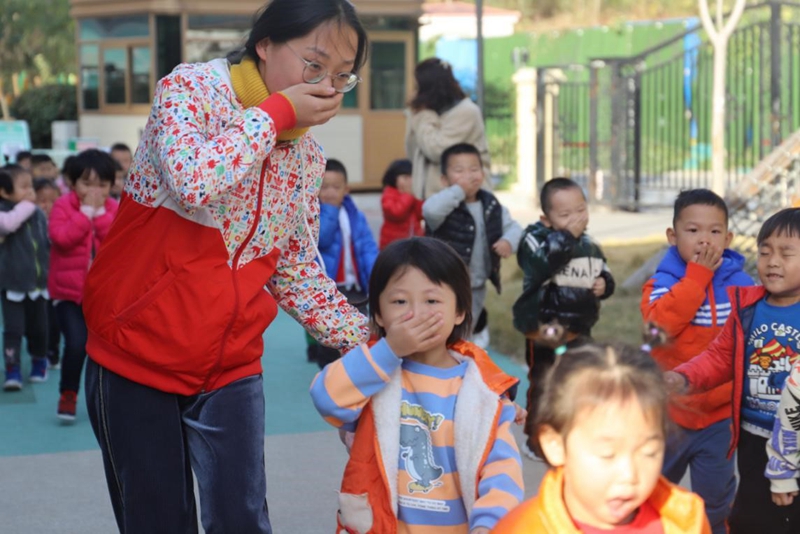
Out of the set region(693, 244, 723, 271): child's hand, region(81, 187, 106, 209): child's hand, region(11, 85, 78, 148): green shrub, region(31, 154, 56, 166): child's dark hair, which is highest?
region(11, 85, 78, 148): green shrub

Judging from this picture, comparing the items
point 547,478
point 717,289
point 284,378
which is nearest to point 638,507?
point 547,478

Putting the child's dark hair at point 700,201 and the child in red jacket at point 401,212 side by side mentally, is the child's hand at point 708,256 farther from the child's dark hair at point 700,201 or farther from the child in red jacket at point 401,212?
the child in red jacket at point 401,212

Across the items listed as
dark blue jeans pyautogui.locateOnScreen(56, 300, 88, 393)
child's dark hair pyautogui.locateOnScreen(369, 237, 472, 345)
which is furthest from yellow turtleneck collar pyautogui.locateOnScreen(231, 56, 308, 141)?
dark blue jeans pyautogui.locateOnScreen(56, 300, 88, 393)

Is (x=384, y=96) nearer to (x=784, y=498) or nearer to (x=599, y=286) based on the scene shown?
(x=599, y=286)

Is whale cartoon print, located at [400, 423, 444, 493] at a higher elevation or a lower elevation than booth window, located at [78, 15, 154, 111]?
lower

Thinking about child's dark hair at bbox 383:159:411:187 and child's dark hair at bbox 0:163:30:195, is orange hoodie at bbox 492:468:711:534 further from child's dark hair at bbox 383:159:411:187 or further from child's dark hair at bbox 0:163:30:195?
child's dark hair at bbox 383:159:411:187

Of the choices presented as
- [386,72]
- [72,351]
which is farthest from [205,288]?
[386,72]

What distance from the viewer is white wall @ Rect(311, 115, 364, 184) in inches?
942

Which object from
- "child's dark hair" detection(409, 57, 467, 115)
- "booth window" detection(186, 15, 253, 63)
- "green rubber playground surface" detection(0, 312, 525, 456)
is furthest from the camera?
"booth window" detection(186, 15, 253, 63)

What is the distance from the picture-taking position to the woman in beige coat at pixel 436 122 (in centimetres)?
839

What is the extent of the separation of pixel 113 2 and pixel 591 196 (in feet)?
36.6

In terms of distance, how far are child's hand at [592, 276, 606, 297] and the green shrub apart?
86.5 ft

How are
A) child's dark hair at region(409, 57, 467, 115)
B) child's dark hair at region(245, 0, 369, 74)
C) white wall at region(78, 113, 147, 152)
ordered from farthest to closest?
white wall at region(78, 113, 147, 152) < child's dark hair at region(409, 57, 467, 115) < child's dark hair at region(245, 0, 369, 74)

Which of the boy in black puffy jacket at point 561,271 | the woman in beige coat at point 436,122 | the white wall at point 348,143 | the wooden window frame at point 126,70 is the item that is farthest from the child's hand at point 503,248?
the wooden window frame at point 126,70
